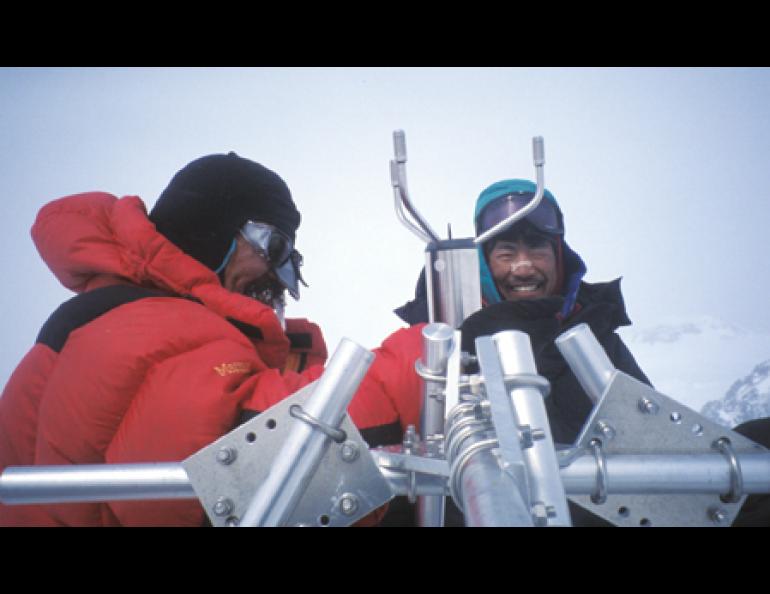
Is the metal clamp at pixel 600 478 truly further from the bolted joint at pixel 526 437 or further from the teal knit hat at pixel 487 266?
the teal knit hat at pixel 487 266

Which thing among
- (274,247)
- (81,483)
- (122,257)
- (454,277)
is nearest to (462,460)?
(81,483)

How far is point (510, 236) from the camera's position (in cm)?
246

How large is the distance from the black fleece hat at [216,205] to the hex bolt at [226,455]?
4.36 ft

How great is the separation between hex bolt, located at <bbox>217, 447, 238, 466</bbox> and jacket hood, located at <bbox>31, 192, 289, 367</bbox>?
1.02m

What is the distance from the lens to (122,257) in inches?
65.6

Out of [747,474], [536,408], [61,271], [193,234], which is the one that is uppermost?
[193,234]

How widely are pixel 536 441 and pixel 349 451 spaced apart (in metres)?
0.30

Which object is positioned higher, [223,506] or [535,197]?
[535,197]

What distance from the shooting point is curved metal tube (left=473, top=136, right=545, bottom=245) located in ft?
3.92

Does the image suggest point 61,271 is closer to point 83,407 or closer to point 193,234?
point 193,234

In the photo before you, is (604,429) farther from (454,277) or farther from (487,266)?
(487,266)

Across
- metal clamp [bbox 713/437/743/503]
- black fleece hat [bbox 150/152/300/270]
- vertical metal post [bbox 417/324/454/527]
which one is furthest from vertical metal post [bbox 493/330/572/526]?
black fleece hat [bbox 150/152/300/270]
